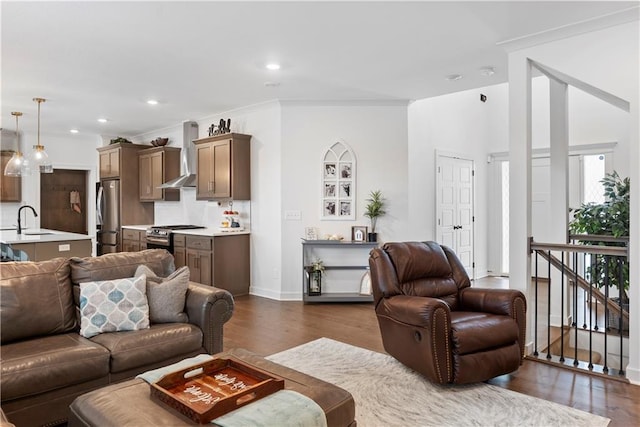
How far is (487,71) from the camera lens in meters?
4.38

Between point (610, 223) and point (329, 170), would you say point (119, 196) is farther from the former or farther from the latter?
point (610, 223)

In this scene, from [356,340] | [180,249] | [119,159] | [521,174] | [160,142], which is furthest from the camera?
[119,159]

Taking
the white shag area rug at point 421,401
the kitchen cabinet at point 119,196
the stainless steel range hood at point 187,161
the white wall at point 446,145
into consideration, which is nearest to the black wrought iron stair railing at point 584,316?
the white shag area rug at point 421,401

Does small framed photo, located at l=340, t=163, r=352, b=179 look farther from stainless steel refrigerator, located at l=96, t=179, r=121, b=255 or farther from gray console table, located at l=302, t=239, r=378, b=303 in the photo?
stainless steel refrigerator, located at l=96, t=179, r=121, b=255

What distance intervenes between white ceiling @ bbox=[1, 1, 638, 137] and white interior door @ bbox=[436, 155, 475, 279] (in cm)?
156

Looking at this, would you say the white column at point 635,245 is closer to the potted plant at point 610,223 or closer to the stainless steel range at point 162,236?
the potted plant at point 610,223

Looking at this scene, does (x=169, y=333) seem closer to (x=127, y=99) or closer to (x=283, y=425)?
(x=283, y=425)

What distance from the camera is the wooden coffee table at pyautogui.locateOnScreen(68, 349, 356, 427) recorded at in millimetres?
1687

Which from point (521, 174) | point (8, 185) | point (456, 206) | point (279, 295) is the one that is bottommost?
point (279, 295)

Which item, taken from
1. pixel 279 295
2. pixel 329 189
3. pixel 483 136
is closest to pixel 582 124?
pixel 483 136

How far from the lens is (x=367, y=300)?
5.38m

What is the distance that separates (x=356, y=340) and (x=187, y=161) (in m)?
4.27

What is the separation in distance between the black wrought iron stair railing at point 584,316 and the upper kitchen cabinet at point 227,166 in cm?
378

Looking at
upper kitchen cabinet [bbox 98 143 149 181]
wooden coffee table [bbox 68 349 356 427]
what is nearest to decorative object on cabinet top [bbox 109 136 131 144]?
upper kitchen cabinet [bbox 98 143 149 181]
